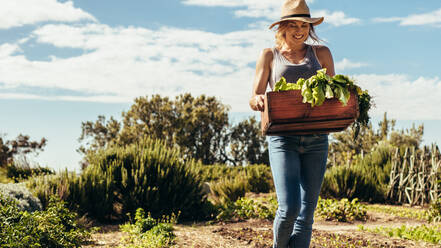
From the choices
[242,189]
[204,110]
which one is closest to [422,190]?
[242,189]

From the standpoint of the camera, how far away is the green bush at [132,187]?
7715 millimetres

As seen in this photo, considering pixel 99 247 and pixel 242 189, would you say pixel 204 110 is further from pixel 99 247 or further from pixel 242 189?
pixel 99 247

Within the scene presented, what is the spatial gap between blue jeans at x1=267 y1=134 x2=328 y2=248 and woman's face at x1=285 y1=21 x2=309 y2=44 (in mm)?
785

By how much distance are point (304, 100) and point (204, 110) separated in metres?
26.9

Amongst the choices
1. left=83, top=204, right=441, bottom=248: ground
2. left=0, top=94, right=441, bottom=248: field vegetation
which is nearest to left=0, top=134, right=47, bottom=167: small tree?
left=0, top=94, right=441, bottom=248: field vegetation

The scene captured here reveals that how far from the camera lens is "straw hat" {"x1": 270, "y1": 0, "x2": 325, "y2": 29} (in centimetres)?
326

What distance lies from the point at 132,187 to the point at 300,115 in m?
5.48

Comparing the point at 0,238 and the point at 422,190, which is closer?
the point at 0,238

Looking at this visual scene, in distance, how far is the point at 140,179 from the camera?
7809mm

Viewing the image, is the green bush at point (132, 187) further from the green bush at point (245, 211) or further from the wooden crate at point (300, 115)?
the wooden crate at point (300, 115)

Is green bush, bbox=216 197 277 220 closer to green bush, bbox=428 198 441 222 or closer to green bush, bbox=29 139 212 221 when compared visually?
green bush, bbox=29 139 212 221

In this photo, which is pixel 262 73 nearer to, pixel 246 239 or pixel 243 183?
pixel 246 239

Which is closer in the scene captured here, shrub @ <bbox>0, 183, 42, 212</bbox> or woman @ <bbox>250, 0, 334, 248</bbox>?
woman @ <bbox>250, 0, 334, 248</bbox>

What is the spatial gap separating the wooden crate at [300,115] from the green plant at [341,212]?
5774 millimetres
